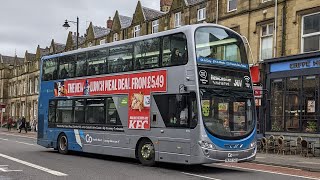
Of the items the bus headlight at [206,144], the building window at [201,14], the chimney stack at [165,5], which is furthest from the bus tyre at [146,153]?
the chimney stack at [165,5]

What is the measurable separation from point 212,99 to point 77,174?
457 centimetres

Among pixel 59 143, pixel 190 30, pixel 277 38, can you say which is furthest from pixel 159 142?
pixel 277 38

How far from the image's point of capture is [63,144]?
19828 mm

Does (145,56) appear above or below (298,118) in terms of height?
above

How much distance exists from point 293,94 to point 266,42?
436 cm

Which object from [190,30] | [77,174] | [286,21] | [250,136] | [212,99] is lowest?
[77,174]

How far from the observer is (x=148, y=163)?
49.2ft

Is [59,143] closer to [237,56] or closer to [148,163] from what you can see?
[148,163]

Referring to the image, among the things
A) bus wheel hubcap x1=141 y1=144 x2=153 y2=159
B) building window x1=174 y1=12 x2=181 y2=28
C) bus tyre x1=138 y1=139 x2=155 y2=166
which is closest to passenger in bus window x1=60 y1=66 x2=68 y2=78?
bus tyre x1=138 y1=139 x2=155 y2=166

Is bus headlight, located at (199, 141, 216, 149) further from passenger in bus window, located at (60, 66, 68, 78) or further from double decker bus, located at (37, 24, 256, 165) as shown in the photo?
passenger in bus window, located at (60, 66, 68, 78)

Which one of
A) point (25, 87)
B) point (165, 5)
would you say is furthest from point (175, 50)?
→ point (25, 87)

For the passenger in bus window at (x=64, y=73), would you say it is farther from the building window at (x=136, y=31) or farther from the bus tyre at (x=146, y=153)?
the building window at (x=136, y=31)

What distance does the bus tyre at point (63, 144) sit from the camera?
64.1 ft

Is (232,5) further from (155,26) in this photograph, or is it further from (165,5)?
(165,5)
